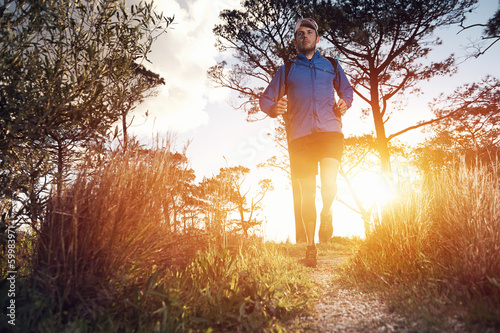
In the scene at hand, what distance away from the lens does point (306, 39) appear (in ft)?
13.7

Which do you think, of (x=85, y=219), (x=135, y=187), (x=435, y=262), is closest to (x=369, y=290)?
(x=435, y=262)

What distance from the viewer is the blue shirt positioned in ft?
12.6

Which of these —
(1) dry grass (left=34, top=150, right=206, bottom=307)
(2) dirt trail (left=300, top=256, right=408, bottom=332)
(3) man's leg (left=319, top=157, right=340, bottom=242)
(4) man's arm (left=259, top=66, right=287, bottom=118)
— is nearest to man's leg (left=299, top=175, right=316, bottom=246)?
(3) man's leg (left=319, top=157, right=340, bottom=242)

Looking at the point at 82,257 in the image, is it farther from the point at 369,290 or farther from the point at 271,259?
the point at 369,290

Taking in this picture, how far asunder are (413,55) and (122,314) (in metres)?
Result: 13.7

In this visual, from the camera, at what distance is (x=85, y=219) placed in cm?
230

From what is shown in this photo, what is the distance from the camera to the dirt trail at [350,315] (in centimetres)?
206

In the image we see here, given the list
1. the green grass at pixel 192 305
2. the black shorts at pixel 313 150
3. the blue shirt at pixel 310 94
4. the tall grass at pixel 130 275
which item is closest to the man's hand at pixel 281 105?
the blue shirt at pixel 310 94

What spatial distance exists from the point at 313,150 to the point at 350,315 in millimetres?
2018

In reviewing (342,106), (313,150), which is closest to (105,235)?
(313,150)

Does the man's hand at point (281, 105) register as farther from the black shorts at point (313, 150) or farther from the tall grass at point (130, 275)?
the tall grass at point (130, 275)

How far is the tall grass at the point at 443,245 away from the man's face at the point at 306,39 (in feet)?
7.22

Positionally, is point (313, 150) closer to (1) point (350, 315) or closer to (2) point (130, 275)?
(1) point (350, 315)

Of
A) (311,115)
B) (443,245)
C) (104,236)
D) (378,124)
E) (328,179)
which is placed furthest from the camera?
(378,124)
